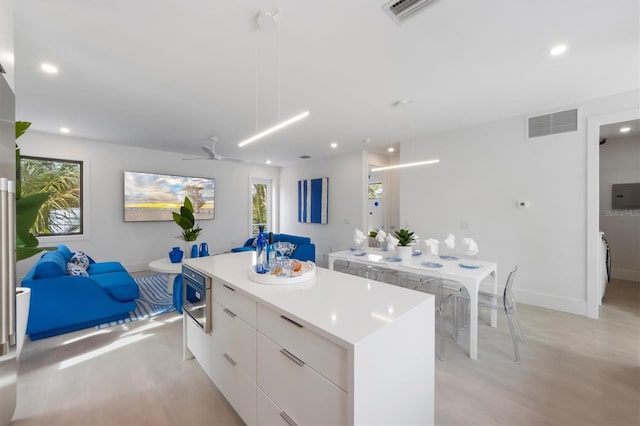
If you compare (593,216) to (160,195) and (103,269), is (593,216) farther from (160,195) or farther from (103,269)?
(160,195)

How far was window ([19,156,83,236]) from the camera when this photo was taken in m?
4.43

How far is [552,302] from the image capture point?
3.42 meters

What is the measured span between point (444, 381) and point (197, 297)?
2054mm

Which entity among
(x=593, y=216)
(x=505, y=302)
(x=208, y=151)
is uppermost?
(x=208, y=151)

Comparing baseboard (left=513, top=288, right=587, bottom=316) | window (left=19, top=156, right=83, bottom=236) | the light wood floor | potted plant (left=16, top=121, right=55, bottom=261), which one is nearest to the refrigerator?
potted plant (left=16, top=121, right=55, bottom=261)

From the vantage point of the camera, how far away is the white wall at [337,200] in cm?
579

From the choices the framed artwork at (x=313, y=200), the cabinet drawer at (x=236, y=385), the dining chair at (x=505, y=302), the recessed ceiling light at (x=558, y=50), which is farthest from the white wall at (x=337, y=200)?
the cabinet drawer at (x=236, y=385)

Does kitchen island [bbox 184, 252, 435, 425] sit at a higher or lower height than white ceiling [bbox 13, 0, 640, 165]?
lower

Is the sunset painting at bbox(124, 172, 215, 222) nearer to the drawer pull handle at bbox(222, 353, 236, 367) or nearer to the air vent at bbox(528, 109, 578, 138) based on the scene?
the drawer pull handle at bbox(222, 353, 236, 367)

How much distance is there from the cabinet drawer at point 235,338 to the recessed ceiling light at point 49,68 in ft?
8.93

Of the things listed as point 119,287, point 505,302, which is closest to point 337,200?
point 505,302

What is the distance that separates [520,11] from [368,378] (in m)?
2.43

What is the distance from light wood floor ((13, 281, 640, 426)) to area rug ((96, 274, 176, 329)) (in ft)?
0.97

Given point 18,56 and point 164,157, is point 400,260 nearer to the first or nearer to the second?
point 18,56
